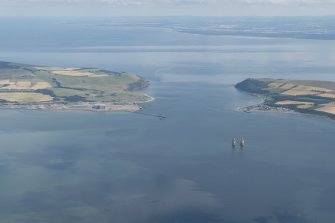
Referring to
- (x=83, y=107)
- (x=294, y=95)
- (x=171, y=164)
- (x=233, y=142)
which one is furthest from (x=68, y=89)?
(x=171, y=164)

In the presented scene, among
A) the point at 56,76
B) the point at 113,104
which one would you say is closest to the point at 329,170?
the point at 113,104

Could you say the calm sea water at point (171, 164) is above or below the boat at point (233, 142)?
below

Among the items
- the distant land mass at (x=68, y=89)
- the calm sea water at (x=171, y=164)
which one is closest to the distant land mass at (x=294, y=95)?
the calm sea water at (x=171, y=164)

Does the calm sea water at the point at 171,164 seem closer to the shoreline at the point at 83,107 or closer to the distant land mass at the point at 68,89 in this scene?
the shoreline at the point at 83,107

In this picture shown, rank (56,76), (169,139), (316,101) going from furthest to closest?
(56,76), (316,101), (169,139)

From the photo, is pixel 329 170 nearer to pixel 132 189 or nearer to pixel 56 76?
pixel 132 189

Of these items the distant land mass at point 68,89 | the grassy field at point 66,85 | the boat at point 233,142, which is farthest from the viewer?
the grassy field at point 66,85

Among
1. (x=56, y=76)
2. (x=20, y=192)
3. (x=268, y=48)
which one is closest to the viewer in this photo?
(x=20, y=192)

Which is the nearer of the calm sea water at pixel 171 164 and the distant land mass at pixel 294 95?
the calm sea water at pixel 171 164
